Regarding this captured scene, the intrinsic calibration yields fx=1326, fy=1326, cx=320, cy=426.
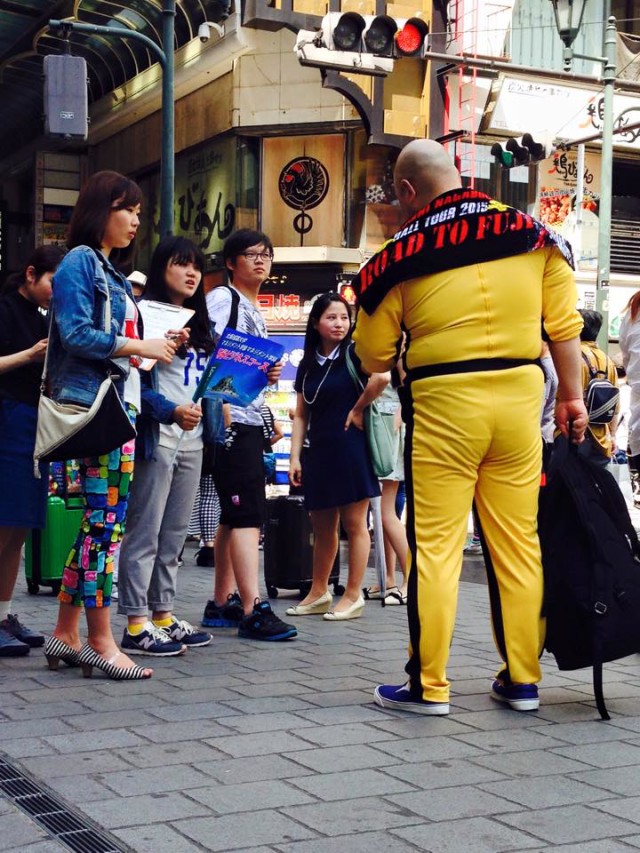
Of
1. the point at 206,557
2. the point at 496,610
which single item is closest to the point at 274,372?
the point at 496,610

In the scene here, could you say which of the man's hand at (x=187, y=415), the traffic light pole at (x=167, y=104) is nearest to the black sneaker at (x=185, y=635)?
the man's hand at (x=187, y=415)

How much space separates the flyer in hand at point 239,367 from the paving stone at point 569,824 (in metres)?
3.01

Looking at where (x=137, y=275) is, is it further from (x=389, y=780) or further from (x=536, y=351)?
(x=389, y=780)

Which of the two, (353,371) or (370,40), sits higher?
(370,40)

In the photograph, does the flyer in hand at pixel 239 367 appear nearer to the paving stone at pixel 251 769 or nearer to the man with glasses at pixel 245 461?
the man with glasses at pixel 245 461

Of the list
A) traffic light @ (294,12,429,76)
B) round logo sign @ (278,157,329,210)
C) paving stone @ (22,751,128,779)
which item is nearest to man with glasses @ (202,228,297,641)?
paving stone @ (22,751,128,779)

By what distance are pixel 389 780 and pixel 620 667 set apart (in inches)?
94.4

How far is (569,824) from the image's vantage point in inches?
139

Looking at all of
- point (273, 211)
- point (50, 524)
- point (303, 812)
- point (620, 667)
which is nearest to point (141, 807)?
point (303, 812)

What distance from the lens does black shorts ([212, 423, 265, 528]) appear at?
672 cm

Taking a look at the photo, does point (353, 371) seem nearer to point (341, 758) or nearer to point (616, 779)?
point (341, 758)

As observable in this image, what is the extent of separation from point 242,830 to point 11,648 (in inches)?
117

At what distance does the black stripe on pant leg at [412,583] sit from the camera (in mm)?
4973

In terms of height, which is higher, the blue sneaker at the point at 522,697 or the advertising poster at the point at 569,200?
the advertising poster at the point at 569,200
